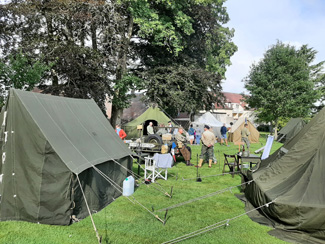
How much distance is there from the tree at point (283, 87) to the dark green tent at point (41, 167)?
86.6ft

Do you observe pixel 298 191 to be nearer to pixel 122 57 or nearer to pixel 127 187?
pixel 127 187

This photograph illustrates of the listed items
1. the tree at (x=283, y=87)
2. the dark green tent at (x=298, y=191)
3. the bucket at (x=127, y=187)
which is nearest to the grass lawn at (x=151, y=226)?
the bucket at (x=127, y=187)

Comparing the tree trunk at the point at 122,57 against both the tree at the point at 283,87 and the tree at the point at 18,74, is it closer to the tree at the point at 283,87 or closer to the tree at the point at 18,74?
the tree at the point at 18,74

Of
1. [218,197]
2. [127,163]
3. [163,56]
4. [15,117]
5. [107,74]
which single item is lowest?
[218,197]

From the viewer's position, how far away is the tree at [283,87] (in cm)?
2886

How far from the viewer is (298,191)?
5.29 m

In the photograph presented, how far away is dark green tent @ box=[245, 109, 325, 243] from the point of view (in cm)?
491

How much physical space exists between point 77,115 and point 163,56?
1628 cm

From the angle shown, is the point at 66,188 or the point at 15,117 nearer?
the point at 66,188

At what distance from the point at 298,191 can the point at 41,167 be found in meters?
4.92

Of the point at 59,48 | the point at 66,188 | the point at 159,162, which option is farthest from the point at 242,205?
the point at 59,48

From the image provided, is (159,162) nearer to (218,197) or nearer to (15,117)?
(218,197)

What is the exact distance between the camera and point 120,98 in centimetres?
2102

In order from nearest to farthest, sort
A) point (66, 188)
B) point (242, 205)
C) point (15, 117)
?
point (66, 188) → point (15, 117) → point (242, 205)
